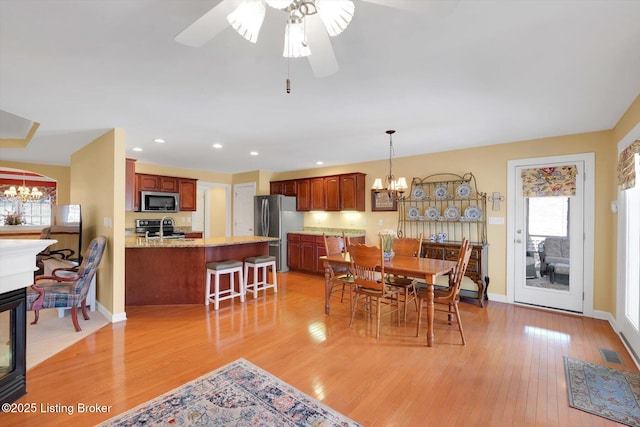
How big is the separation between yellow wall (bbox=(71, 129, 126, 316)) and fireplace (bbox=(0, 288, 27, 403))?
4.54ft

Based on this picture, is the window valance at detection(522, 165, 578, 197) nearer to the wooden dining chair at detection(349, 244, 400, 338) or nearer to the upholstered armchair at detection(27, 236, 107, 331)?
the wooden dining chair at detection(349, 244, 400, 338)

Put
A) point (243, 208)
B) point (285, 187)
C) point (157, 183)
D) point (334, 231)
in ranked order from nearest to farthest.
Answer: point (157, 183) → point (334, 231) → point (285, 187) → point (243, 208)

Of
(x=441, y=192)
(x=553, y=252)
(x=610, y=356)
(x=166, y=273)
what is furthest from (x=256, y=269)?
(x=553, y=252)

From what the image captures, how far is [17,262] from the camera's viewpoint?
209 cm

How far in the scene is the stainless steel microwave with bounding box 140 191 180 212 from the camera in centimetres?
597

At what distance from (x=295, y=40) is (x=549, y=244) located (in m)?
4.45

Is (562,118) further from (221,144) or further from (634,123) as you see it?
(221,144)

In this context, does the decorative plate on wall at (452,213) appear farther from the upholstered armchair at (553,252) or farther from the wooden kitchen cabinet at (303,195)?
the wooden kitchen cabinet at (303,195)

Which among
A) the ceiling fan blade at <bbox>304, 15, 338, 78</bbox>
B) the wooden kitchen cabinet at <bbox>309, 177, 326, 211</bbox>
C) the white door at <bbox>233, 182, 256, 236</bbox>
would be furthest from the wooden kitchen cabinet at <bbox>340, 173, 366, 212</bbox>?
the ceiling fan blade at <bbox>304, 15, 338, 78</bbox>

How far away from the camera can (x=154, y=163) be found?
617 centimetres

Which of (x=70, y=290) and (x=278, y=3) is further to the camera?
(x=70, y=290)

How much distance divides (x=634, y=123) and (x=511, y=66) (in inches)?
67.0

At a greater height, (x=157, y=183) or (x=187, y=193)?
(x=157, y=183)

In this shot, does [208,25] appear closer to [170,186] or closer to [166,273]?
[166,273]
